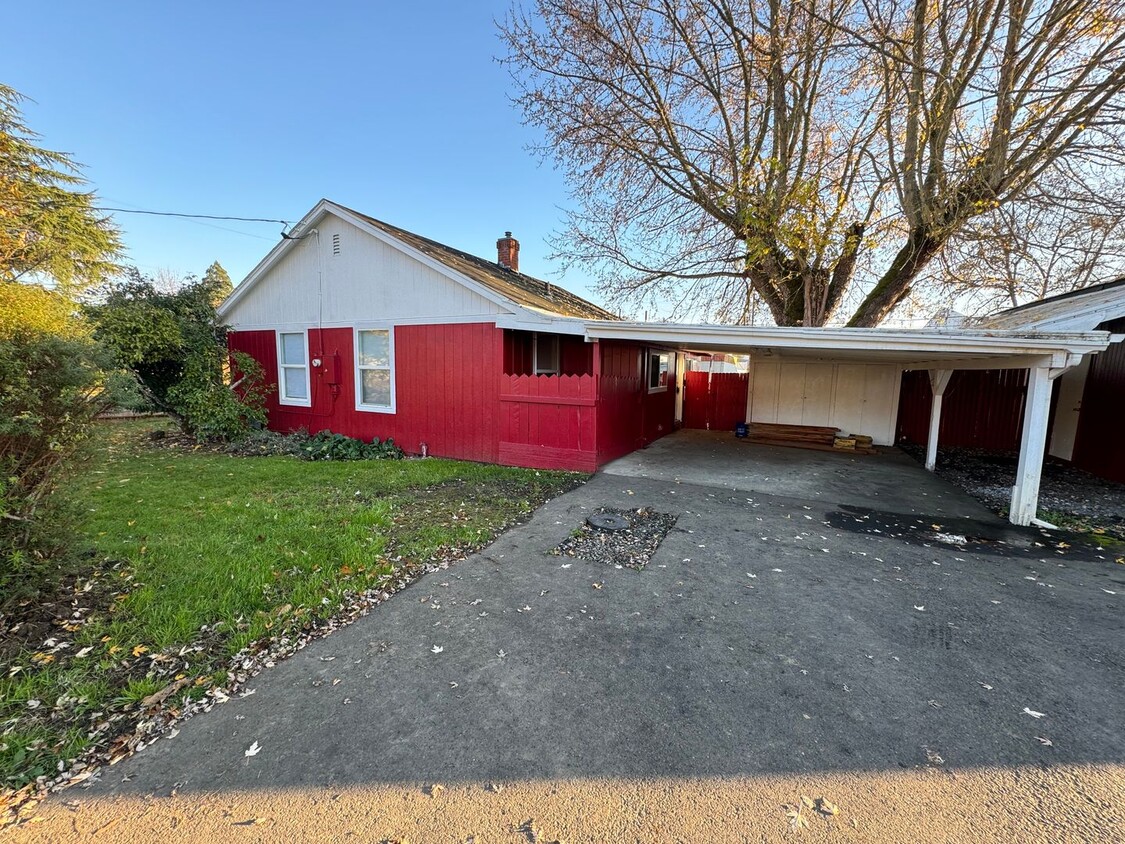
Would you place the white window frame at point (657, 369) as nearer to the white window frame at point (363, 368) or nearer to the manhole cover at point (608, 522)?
the white window frame at point (363, 368)

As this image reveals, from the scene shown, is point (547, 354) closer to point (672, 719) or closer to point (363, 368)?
point (363, 368)

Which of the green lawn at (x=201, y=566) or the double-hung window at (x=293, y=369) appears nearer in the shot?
the green lawn at (x=201, y=566)

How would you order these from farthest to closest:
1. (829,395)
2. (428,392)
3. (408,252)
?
(829,395) < (428,392) < (408,252)

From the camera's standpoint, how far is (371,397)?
364 inches

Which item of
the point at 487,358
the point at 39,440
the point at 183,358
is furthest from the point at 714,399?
the point at 39,440

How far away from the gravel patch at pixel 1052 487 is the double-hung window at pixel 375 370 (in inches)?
373

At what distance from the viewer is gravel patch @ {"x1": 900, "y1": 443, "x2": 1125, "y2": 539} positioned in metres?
5.67

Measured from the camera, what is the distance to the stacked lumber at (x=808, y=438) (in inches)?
405

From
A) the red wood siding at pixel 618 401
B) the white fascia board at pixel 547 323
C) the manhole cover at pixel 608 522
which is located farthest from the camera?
the red wood siding at pixel 618 401

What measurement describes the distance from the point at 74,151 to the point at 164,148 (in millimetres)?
5756

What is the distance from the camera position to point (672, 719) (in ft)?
7.37

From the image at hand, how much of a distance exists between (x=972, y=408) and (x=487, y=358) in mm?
10872

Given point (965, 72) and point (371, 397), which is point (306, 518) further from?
point (965, 72)

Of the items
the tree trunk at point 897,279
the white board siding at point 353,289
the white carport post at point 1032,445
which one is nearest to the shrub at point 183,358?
the white board siding at point 353,289
